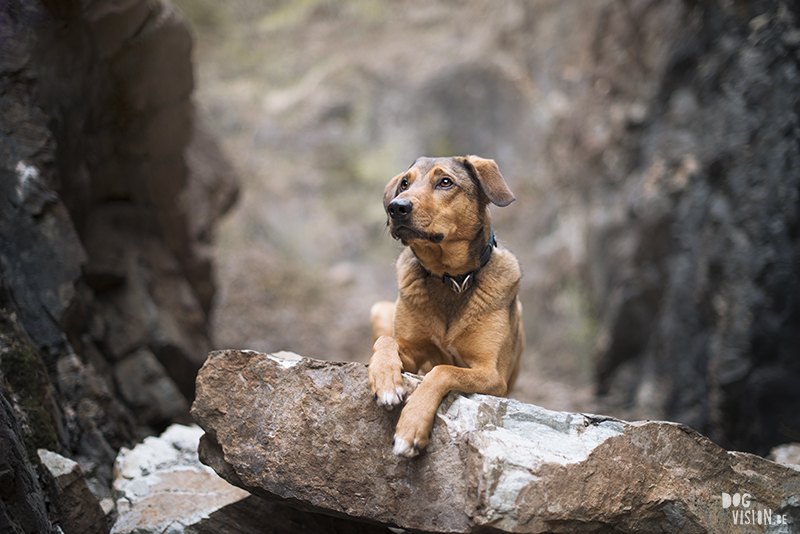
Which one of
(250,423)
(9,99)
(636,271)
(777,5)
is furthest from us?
(636,271)

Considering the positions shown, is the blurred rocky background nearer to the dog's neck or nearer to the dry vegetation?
the dry vegetation

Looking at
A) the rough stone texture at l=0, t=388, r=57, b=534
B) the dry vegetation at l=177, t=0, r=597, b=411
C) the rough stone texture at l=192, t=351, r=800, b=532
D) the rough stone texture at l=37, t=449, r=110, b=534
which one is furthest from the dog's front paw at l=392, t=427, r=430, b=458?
the dry vegetation at l=177, t=0, r=597, b=411

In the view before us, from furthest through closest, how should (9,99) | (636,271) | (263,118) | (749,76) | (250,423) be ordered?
(263,118)
(636,271)
(749,76)
(9,99)
(250,423)

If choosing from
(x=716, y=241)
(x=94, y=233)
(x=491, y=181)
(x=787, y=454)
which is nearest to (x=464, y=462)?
(x=491, y=181)

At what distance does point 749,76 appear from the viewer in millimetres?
5914

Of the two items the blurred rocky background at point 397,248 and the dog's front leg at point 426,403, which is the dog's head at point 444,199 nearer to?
the dog's front leg at point 426,403

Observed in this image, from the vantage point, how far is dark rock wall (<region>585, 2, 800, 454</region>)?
5.25 meters

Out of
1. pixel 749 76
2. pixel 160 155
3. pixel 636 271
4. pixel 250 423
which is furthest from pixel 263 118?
pixel 250 423

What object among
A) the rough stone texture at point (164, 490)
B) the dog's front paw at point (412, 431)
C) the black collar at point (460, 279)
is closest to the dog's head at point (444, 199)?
the black collar at point (460, 279)

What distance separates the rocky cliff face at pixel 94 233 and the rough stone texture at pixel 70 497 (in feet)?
0.57

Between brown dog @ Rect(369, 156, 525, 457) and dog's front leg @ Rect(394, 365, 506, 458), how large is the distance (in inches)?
1.1

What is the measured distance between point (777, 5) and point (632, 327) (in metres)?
4.79

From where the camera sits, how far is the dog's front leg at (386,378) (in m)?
2.87

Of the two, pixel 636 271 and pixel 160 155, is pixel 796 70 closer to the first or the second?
pixel 636 271
